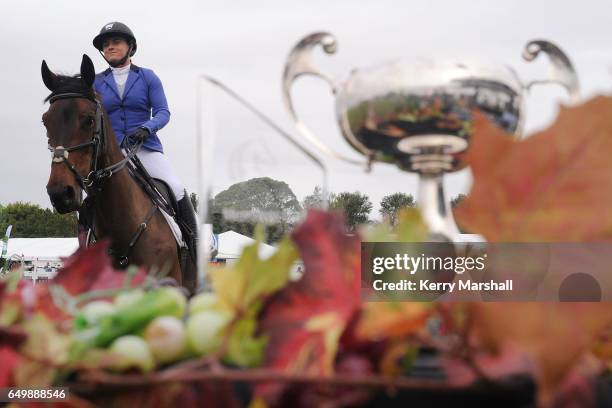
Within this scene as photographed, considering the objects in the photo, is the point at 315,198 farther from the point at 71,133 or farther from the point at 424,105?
the point at 71,133

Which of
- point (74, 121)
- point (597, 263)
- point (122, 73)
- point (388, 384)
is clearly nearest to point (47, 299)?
point (388, 384)

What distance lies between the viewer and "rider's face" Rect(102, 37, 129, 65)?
552cm

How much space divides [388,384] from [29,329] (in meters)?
0.28

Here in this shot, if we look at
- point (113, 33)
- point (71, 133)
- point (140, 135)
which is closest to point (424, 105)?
point (71, 133)

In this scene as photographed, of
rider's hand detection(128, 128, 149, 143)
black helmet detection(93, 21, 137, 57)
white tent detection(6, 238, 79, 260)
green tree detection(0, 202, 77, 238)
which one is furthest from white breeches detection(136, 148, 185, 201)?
green tree detection(0, 202, 77, 238)

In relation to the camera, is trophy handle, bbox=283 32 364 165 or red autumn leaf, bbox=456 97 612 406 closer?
red autumn leaf, bbox=456 97 612 406

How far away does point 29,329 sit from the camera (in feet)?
1.62

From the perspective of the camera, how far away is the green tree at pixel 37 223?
150ft

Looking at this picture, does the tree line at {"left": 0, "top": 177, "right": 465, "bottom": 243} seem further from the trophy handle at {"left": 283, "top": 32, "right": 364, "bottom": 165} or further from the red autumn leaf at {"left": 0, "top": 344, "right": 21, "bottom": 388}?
the red autumn leaf at {"left": 0, "top": 344, "right": 21, "bottom": 388}

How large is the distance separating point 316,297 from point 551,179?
0.62 ft

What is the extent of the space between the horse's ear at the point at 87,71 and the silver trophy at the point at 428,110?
149 inches

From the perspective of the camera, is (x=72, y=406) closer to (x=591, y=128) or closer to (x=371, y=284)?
(x=371, y=284)

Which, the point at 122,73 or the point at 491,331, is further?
the point at 122,73

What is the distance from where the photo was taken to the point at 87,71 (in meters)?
4.42
